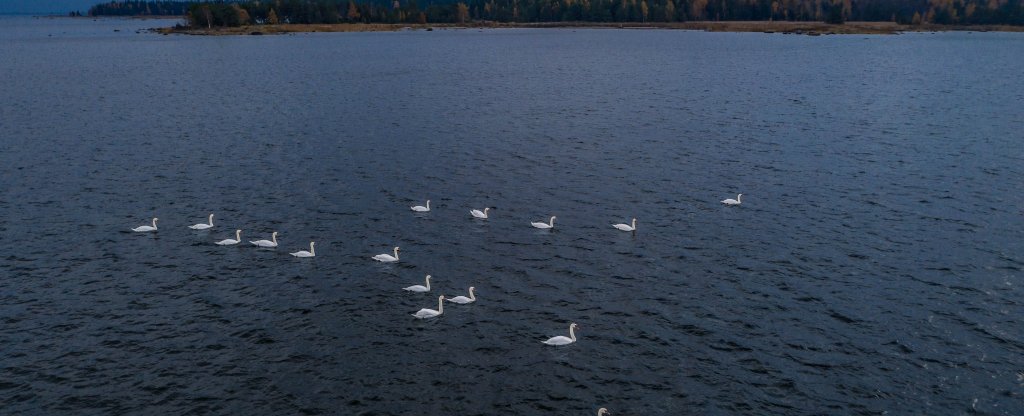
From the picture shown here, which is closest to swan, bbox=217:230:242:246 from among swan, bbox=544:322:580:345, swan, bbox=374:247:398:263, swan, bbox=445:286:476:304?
swan, bbox=374:247:398:263

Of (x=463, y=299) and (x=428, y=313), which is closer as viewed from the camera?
(x=428, y=313)

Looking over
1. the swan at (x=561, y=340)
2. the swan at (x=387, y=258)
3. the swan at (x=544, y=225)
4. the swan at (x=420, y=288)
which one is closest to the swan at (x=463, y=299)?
the swan at (x=420, y=288)

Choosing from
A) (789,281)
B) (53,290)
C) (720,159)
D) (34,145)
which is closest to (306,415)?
(53,290)

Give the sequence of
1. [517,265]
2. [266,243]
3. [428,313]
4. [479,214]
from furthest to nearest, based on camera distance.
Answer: [479,214] < [266,243] < [517,265] < [428,313]

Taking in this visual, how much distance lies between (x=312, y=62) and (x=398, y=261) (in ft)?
482

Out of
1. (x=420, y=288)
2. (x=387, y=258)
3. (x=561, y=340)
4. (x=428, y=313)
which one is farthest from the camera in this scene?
(x=387, y=258)

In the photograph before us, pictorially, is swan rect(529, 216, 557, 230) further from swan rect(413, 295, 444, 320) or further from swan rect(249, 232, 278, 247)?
swan rect(249, 232, 278, 247)

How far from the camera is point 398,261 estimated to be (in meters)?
48.5

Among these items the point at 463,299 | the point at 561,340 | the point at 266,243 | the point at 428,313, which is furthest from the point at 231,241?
the point at 561,340

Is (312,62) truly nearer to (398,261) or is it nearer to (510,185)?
(510,185)

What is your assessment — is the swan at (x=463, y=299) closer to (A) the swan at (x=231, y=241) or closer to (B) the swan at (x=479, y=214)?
(B) the swan at (x=479, y=214)

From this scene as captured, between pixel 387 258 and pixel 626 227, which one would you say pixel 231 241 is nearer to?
pixel 387 258

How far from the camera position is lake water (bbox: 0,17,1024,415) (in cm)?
3391

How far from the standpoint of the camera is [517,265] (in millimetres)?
48031
